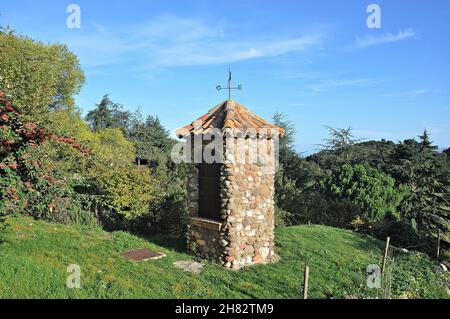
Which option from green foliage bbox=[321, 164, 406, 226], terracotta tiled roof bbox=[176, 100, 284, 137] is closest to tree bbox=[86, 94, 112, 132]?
green foliage bbox=[321, 164, 406, 226]

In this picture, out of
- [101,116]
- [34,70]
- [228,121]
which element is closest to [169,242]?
[228,121]

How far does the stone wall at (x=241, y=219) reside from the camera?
26.7ft

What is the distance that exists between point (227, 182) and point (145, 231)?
5.33 m

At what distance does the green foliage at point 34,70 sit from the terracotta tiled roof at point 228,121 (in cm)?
684

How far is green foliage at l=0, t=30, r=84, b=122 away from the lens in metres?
15.6

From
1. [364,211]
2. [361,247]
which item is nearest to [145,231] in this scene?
[361,247]

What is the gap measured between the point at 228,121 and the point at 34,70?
542 inches

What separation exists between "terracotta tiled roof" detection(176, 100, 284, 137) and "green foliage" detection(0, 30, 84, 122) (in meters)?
6.84

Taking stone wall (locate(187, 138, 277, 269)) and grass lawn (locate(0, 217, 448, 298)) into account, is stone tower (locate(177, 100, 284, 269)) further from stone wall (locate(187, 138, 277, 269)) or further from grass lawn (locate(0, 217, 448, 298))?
grass lawn (locate(0, 217, 448, 298))

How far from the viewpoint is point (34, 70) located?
55.7ft

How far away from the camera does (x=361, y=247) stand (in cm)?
1102

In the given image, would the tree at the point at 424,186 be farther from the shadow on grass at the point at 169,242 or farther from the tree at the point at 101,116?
the tree at the point at 101,116

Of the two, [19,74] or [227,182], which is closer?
[227,182]
